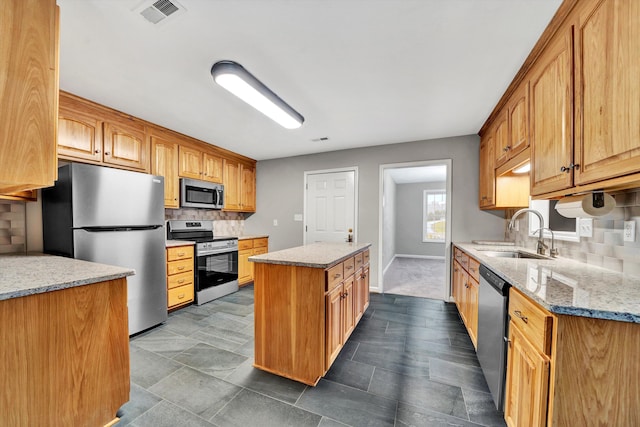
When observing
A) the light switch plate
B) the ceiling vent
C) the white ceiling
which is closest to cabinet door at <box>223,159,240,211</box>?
the white ceiling

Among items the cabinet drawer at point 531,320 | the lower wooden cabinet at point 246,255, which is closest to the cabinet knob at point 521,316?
the cabinet drawer at point 531,320

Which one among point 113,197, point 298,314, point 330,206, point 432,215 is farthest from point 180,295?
point 432,215

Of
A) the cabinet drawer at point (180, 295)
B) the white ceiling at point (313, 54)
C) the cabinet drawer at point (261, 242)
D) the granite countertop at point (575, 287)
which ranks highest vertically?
the white ceiling at point (313, 54)

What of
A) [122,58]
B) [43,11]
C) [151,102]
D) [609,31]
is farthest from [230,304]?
[609,31]

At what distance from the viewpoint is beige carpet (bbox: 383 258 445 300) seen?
3.84m

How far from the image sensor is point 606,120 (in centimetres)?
107

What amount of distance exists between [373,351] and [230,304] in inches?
78.8

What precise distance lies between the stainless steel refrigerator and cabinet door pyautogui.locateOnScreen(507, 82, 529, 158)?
3.43 m

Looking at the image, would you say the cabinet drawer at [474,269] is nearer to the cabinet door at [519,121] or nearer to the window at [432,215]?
the cabinet door at [519,121]

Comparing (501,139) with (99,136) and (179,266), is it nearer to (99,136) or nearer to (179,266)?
(179,266)

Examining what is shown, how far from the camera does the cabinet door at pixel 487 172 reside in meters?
2.73

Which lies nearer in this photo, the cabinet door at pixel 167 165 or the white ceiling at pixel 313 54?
the white ceiling at pixel 313 54

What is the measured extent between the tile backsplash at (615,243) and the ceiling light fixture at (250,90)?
8.05ft

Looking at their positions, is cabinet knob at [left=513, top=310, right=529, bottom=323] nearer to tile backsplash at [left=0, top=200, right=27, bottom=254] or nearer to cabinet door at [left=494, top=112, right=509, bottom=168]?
cabinet door at [left=494, top=112, right=509, bottom=168]
